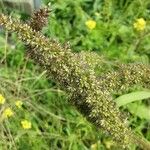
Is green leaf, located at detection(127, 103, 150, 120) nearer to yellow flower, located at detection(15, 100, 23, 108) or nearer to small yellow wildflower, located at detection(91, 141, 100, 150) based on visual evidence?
small yellow wildflower, located at detection(91, 141, 100, 150)

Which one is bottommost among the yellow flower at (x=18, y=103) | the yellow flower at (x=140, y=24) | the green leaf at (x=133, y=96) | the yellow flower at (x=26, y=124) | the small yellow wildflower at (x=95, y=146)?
the small yellow wildflower at (x=95, y=146)

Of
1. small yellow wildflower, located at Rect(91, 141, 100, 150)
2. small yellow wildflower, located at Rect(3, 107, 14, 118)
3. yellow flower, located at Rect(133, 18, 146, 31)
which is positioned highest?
yellow flower, located at Rect(133, 18, 146, 31)

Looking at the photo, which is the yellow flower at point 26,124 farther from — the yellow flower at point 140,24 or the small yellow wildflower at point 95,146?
the yellow flower at point 140,24

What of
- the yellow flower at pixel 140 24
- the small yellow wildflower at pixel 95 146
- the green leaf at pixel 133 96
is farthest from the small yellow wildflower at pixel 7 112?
the yellow flower at pixel 140 24

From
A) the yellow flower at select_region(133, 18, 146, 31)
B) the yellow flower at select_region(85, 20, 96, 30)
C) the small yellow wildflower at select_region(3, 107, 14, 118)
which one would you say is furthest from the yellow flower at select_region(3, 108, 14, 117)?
the yellow flower at select_region(133, 18, 146, 31)

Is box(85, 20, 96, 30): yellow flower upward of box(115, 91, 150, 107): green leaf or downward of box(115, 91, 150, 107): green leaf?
upward

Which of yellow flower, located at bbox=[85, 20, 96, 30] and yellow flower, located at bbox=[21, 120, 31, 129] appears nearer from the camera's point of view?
yellow flower, located at bbox=[21, 120, 31, 129]
